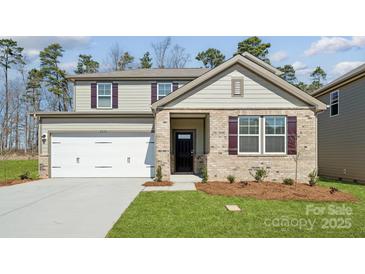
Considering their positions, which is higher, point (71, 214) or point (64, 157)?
point (64, 157)

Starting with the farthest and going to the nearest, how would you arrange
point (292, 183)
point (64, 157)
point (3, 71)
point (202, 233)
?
point (3, 71) → point (64, 157) → point (292, 183) → point (202, 233)

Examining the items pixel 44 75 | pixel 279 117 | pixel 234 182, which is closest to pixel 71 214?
pixel 234 182

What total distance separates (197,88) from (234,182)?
14.5 ft

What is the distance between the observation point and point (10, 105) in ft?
112

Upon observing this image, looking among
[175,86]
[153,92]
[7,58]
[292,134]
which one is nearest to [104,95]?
[153,92]

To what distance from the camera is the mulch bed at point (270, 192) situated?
894 cm

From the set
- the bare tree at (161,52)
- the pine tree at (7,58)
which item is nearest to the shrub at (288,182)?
the bare tree at (161,52)

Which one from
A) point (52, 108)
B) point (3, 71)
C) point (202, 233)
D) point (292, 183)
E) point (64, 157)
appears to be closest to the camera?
point (202, 233)

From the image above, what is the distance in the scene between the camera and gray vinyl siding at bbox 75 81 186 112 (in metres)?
17.4

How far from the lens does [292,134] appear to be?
12.2 m

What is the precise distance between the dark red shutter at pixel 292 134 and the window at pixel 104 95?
10.4 metres

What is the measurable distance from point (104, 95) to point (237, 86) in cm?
873

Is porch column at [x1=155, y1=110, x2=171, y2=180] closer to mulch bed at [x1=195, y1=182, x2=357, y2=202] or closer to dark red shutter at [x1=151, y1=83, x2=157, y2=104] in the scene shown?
mulch bed at [x1=195, y1=182, x2=357, y2=202]

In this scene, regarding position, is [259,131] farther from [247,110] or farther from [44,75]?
[44,75]
